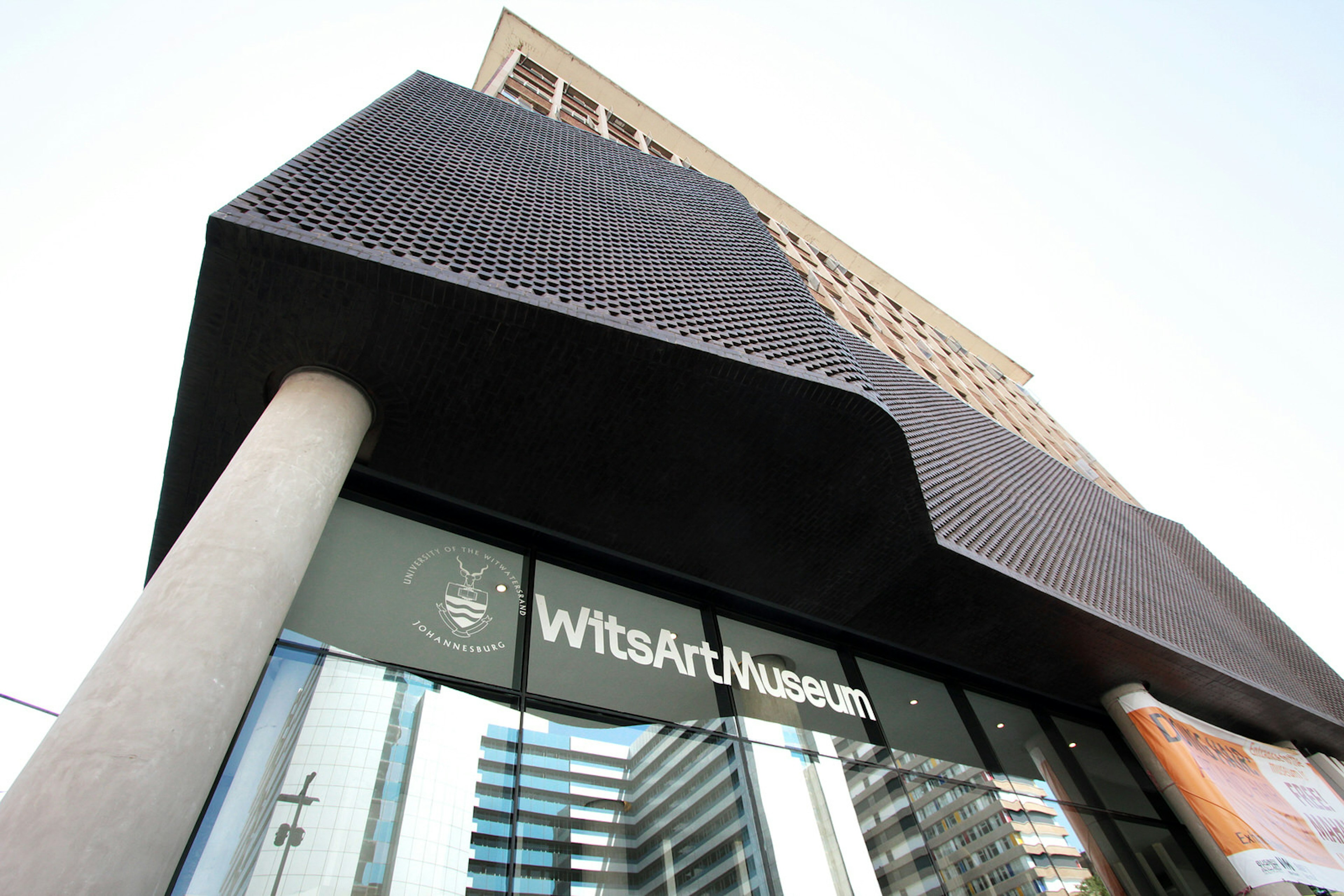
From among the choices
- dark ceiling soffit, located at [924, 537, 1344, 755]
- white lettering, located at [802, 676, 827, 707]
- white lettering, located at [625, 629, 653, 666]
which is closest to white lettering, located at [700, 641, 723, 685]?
white lettering, located at [625, 629, 653, 666]

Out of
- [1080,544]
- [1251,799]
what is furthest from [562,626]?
[1251,799]

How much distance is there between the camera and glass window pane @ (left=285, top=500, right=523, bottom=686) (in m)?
5.99

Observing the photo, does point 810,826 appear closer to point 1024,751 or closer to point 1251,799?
point 1024,751

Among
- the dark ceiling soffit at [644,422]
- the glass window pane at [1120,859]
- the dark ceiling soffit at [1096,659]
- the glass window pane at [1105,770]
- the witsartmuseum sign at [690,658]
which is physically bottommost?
the glass window pane at [1120,859]

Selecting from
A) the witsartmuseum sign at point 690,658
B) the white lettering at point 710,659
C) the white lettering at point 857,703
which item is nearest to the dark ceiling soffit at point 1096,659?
the white lettering at point 857,703

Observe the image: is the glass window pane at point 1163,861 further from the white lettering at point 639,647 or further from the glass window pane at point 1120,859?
the white lettering at point 639,647

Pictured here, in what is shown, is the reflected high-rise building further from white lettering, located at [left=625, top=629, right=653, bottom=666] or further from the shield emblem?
the shield emblem

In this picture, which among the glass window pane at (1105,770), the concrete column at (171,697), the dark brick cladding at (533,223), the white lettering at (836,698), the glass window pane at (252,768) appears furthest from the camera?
the glass window pane at (1105,770)

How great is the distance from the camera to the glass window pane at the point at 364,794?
4.54 m

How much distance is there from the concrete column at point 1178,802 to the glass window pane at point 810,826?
6.05 m

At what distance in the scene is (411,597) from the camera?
6512mm

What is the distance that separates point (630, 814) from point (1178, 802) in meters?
9.38

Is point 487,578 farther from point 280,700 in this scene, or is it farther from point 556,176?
point 556,176

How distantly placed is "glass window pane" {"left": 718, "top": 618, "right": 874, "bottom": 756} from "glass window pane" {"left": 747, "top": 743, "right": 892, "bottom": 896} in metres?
0.25
